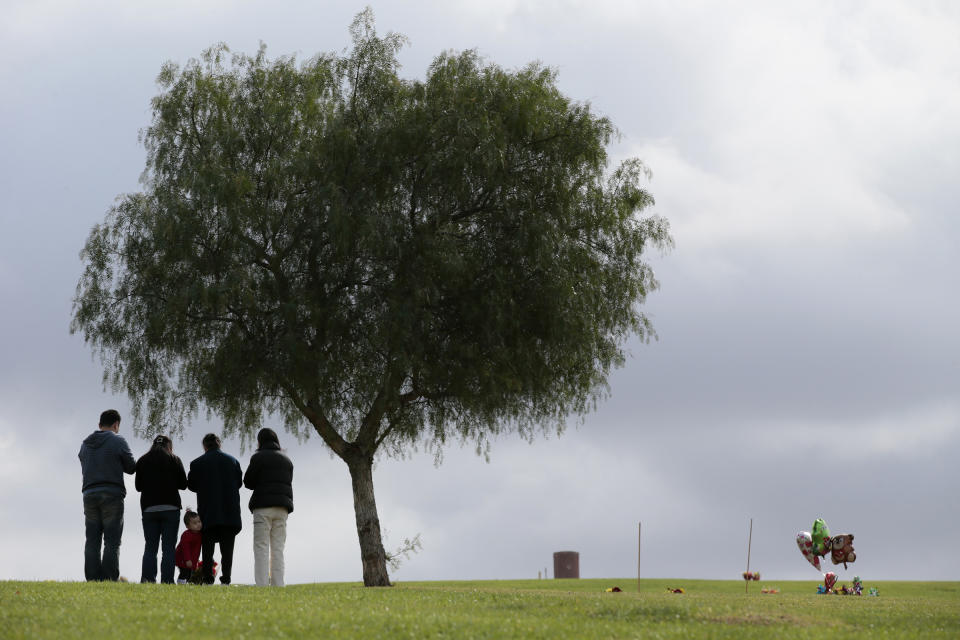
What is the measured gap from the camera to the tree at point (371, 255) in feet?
81.4

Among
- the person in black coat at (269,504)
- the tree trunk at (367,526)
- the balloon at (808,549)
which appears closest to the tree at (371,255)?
the tree trunk at (367,526)

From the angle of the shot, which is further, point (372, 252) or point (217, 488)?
point (372, 252)

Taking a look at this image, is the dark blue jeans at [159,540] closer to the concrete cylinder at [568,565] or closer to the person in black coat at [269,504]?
the person in black coat at [269,504]

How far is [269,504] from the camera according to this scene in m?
20.3

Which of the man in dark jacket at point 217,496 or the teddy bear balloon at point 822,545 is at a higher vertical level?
the man in dark jacket at point 217,496

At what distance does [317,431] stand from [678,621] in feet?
46.9

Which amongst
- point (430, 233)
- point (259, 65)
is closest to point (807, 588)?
point (430, 233)

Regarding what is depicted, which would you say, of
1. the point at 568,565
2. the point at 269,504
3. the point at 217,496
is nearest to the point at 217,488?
the point at 217,496

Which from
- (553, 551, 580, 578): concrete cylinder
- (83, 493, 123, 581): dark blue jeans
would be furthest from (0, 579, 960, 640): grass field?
(553, 551, 580, 578): concrete cylinder

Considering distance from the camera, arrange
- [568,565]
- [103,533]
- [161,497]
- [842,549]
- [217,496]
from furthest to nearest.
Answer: [568,565], [842,549], [103,533], [217,496], [161,497]

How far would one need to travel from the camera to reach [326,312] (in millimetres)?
25000

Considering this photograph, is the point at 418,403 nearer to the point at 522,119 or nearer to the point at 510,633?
the point at 522,119

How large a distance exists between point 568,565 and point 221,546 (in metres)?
19.8

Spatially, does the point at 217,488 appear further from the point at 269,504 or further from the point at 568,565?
the point at 568,565
